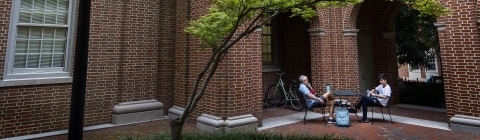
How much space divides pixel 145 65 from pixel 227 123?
3.27 meters

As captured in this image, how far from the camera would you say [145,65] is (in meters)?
8.35

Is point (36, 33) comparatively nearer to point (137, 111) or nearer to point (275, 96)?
point (137, 111)

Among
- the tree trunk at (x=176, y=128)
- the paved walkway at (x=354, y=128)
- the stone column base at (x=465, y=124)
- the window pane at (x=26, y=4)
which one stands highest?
the window pane at (x=26, y=4)

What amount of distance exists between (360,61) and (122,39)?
8849mm

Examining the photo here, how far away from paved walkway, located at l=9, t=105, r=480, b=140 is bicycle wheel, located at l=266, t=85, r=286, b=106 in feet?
5.49

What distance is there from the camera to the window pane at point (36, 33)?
267 inches

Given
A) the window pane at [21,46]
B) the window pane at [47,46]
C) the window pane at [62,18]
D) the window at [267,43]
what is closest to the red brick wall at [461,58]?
the window at [267,43]

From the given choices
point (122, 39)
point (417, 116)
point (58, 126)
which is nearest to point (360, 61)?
point (417, 116)

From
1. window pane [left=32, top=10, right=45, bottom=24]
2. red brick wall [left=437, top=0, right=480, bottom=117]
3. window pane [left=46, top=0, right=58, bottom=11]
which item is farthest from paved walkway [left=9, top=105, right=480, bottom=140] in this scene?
window pane [left=46, top=0, right=58, bottom=11]

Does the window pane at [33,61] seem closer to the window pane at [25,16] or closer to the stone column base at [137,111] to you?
the window pane at [25,16]

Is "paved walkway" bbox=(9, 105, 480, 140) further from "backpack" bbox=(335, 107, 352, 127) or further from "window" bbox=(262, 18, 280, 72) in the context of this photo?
"window" bbox=(262, 18, 280, 72)

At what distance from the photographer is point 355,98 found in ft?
33.1

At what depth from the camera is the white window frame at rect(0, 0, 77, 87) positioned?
21.1 feet

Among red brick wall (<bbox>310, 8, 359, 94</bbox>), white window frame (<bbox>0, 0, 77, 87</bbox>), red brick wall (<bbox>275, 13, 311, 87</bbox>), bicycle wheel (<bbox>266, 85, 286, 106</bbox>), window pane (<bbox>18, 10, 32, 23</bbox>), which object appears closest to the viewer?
white window frame (<bbox>0, 0, 77, 87</bbox>)
